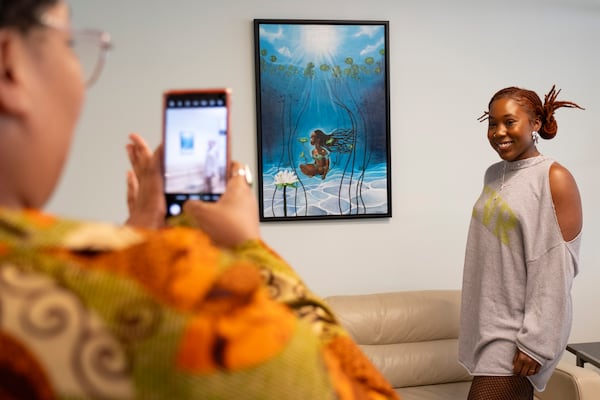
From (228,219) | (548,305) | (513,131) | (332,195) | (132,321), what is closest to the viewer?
(132,321)

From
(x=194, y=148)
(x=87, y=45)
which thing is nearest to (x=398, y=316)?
(x=194, y=148)

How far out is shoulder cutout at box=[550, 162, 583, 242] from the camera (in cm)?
197

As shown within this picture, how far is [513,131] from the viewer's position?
2.12m

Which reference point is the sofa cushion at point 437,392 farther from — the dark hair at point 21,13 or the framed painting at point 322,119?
the dark hair at point 21,13

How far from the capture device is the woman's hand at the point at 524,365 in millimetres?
1976

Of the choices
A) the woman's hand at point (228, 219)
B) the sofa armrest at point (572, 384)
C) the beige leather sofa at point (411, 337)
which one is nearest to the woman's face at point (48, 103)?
the woman's hand at point (228, 219)

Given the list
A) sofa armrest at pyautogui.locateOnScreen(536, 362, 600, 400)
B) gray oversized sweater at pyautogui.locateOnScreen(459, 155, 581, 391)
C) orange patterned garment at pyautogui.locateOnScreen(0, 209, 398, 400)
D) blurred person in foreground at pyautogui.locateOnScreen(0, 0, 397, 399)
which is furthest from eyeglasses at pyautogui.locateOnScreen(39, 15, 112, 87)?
sofa armrest at pyautogui.locateOnScreen(536, 362, 600, 400)

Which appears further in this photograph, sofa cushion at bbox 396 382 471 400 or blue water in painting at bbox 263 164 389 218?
blue water in painting at bbox 263 164 389 218

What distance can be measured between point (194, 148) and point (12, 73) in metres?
0.37

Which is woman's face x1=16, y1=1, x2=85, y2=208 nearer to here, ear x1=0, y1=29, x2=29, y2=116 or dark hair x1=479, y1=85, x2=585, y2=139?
ear x1=0, y1=29, x2=29, y2=116

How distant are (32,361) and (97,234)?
0.09 meters

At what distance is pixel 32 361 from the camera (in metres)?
0.35

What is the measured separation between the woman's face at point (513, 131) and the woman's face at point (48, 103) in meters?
1.91

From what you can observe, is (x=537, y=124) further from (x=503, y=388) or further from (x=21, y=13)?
(x=21, y=13)
